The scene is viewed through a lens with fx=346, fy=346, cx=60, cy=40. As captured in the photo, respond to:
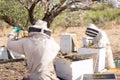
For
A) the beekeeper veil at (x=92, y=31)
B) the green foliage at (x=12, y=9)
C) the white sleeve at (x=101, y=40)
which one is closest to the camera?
the white sleeve at (x=101, y=40)

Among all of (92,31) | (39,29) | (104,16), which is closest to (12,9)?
(92,31)

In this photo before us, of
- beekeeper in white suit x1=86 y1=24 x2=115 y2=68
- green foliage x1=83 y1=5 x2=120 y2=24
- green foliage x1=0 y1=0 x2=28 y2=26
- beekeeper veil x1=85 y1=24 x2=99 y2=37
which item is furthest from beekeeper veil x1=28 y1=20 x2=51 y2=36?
green foliage x1=83 y1=5 x2=120 y2=24

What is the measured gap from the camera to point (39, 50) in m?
4.69

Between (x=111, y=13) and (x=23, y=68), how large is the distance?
25586mm

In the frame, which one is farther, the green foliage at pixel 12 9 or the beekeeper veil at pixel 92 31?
the green foliage at pixel 12 9

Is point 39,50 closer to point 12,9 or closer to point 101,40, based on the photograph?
point 101,40

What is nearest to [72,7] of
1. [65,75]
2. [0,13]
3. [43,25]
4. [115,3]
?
[115,3]

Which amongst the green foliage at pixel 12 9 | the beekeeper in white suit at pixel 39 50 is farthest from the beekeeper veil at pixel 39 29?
the green foliage at pixel 12 9

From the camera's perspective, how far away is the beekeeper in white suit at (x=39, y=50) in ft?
15.3

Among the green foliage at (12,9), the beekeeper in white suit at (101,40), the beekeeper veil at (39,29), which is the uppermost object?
the green foliage at (12,9)

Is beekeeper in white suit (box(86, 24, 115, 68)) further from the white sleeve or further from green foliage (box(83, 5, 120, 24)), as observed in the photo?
green foliage (box(83, 5, 120, 24))

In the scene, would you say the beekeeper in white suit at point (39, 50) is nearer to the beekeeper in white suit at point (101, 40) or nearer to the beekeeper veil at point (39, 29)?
the beekeeper veil at point (39, 29)

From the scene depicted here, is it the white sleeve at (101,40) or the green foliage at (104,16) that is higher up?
the green foliage at (104,16)

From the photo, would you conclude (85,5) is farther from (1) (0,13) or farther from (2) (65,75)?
(2) (65,75)
